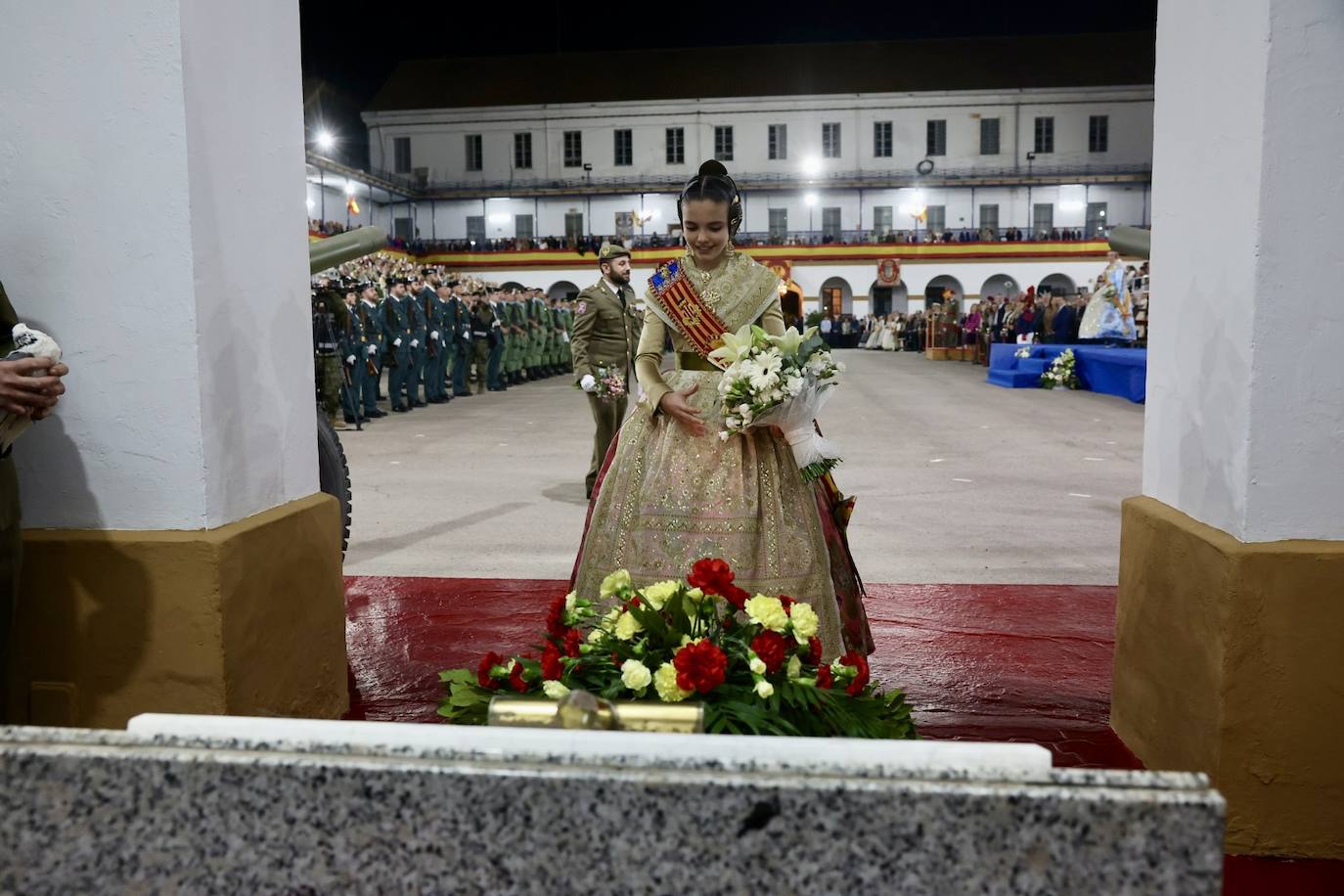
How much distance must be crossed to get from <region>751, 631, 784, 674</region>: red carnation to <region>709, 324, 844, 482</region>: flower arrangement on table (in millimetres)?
1116

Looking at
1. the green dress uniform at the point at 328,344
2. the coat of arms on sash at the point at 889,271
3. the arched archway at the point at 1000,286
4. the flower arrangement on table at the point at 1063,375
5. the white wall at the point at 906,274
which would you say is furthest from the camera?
the arched archway at the point at 1000,286

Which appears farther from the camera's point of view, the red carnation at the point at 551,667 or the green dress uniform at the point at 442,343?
the green dress uniform at the point at 442,343

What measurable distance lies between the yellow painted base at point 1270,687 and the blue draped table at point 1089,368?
11965 millimetres

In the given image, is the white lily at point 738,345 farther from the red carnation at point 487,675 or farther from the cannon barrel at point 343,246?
the cannon barrel at point 343,246

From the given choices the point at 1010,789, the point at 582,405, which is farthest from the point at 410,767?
the point at 582,405

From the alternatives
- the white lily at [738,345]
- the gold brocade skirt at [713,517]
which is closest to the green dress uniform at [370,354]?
the gold brocade skirt at [713,517]

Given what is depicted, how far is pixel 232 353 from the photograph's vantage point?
8.35ft

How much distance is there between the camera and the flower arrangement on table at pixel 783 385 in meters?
2.83

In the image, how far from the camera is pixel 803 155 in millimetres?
50938

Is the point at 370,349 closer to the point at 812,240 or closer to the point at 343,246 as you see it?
the point at 343,246

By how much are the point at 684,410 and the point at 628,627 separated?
1295 millimetres

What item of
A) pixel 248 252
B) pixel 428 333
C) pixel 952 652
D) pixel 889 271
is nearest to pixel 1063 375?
pixel 428 333

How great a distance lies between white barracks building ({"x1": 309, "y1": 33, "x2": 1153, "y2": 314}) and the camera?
158 feet

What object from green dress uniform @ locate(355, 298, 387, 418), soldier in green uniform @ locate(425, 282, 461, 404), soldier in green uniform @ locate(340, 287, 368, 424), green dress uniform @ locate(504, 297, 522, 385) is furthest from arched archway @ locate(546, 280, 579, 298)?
soldier in green uniform @ locate(340, 287, 368, 424)
